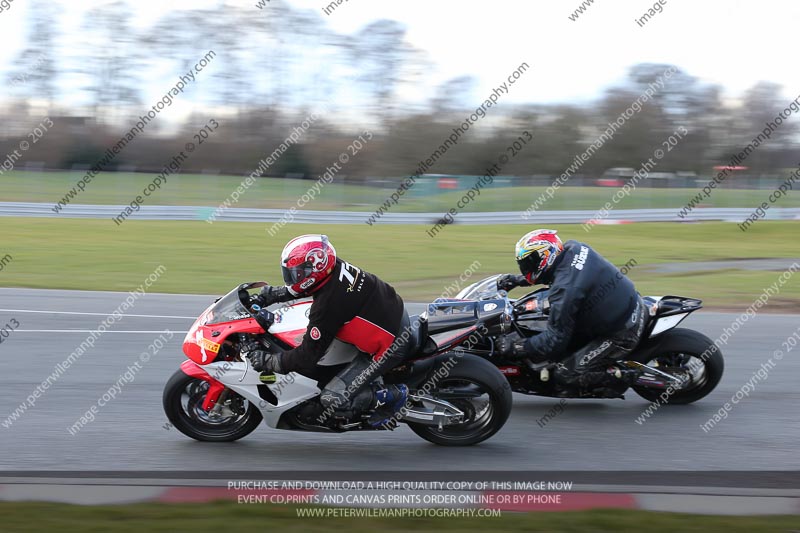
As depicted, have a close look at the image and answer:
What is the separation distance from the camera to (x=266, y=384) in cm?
607

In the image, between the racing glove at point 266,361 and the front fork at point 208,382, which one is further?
the front fork at point 208,382

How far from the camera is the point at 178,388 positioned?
624 cm

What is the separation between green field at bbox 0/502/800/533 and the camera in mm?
4422

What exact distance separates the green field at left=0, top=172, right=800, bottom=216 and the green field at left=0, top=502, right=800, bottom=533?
27686 mm

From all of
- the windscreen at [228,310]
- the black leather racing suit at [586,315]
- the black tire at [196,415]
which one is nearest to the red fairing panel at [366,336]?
the windscreen at [228,310]

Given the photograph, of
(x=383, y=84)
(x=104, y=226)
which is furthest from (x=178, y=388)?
(x=383, y=84)

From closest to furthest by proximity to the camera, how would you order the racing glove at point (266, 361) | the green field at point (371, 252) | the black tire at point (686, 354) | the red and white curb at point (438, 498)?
1. the red and white curb at point (438, 498)
2. the racing glove at point (266, 361)
3. the black tire at point (686, 354)
4. the green field at point (371, 252)

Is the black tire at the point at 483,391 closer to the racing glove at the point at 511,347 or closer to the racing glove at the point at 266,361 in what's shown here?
the racing glove at the point at 511,347

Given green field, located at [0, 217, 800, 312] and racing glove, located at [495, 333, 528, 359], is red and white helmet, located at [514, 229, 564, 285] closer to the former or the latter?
racing glove, located at [495, 333, 528, 359]

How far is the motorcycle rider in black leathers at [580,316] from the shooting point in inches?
277

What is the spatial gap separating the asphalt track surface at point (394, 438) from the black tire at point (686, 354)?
0.40 feet

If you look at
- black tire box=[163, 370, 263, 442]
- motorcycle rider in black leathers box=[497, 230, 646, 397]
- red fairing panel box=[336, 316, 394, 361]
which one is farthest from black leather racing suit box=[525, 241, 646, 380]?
black tire box=[163, 370, 263, 442]

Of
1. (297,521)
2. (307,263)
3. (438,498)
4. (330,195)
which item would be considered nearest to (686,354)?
(438,498)

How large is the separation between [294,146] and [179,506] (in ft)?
141
